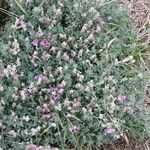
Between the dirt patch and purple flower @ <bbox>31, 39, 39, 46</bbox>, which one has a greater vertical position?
purple flower @ <bbox>31, 39, 39, 46</bbox>

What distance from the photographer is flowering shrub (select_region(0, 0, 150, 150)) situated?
349 cm

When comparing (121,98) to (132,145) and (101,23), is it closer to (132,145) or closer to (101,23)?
(132,145)

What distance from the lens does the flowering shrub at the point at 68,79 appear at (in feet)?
11.5

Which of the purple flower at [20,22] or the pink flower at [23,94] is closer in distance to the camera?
the pink flower at [23,94]

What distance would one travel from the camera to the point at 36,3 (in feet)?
13.0

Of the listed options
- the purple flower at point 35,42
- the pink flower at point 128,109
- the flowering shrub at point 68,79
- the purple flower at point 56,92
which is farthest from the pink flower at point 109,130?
the purple flower at point 35,42

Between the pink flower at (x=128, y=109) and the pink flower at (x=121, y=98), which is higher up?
the pink flower at (x=121, y=98)

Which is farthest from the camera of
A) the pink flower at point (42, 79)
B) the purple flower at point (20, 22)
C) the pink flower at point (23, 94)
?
the purple flower at point (20, 22)

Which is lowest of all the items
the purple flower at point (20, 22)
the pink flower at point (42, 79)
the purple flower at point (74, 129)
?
the purple flower at point (74, 129)

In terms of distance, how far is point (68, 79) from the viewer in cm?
360

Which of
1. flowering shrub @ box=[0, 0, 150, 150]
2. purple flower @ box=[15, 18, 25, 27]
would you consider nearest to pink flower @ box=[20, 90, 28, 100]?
flowering shrub @ box=[0, 0, 150, 150]

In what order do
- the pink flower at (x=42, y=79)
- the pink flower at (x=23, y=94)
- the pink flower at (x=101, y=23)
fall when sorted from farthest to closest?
1. the pink flower at (x=101, y=23)
2. the pink flower at (x=42, y=79)
3. the pink flower at (x=23, y=94)

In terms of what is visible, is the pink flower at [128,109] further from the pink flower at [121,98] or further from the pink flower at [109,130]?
the pink flower at [109,130]

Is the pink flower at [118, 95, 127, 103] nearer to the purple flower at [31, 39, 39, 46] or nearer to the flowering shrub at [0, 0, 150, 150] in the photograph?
the flowering shrub at [0, 0, 150, 150]
